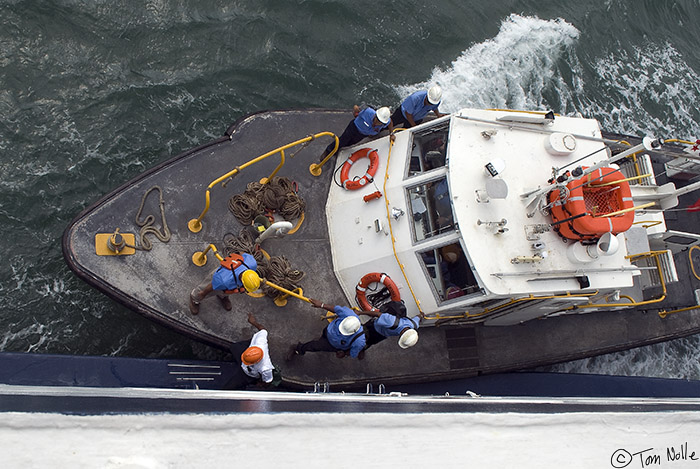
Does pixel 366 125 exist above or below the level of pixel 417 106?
below

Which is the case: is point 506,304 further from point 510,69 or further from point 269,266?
point 510,69

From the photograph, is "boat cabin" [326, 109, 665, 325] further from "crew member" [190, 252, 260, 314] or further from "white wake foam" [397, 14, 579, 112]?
"white wake foam" [397, 14, 579, 112]

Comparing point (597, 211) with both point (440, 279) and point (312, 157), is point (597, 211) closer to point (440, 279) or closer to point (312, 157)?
point (440, 279)

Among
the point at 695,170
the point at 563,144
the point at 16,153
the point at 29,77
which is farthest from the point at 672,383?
the point at 29,77

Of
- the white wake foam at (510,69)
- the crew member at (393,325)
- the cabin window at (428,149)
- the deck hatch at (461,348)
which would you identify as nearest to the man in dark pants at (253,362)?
the crew member at (393,325)

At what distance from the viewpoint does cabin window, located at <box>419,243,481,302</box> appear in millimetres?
5859

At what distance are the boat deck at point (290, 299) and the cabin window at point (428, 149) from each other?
3.58 feet

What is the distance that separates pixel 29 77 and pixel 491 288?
702 centimetres

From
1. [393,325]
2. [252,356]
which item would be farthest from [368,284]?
[252,356]

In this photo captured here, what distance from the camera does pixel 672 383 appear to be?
747 centimetres

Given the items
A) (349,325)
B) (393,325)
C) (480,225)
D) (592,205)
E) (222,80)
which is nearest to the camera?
(349,325)

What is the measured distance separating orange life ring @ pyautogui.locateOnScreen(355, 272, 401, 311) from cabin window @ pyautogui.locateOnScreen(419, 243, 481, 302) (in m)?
0.41

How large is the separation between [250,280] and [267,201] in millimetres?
1392

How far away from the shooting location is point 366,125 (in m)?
6.27
